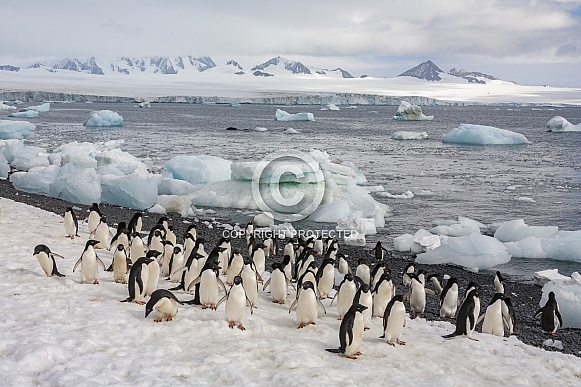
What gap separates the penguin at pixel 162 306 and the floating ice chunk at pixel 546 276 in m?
8.76

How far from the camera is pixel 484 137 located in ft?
152

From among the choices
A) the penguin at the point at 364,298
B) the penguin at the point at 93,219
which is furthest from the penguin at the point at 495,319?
the penguin at the point at 93,219

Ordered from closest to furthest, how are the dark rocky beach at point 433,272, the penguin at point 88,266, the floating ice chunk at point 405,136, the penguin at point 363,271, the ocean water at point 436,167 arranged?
1. the penguin at point 88,266
2. the dark rocky beach at point 433,272
3. the penguin at point 363,271
4. the ocean water at point 436,167
5. the floating ice chunk at point 405,136

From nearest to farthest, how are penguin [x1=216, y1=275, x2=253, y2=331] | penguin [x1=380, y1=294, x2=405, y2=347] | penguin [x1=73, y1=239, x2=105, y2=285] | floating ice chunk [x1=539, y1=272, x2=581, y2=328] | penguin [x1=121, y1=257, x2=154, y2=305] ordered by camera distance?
penguin [x1=216, y1=275, x2=253, y2=331], penguin [x1=380, y1=294, x2=405, y2=347], penguin [x1=121, y1=257, x2=154, y2=305], penguin [x1=73, y1=239, x2=105, y2=285], floating ice chunk [x1=539, y1=272, x2=581, y2=328]

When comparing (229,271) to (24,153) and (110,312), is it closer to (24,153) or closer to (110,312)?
(110,312)

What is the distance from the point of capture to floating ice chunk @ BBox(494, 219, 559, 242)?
15109 mm

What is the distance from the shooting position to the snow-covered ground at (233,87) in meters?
95.8

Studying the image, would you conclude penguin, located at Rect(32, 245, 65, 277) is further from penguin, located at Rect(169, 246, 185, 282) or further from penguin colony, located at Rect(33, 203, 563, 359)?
penguin, located at Rect(169, 246, 185, 282)

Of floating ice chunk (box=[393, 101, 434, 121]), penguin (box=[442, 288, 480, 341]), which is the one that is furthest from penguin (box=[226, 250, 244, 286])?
floating ice chunk (box=[393, 101, 434, 121])

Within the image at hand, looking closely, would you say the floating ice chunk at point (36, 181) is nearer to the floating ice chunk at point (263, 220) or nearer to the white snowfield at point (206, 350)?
the floating ice chunk at point (263, 220)

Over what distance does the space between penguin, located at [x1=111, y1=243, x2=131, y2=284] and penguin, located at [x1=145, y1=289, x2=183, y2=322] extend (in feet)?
6.06

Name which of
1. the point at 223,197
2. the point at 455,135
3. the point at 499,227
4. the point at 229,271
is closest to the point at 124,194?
the point at 223,197

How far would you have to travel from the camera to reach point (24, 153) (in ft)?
88.2

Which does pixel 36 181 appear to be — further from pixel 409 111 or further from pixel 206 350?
pixel 409 111
